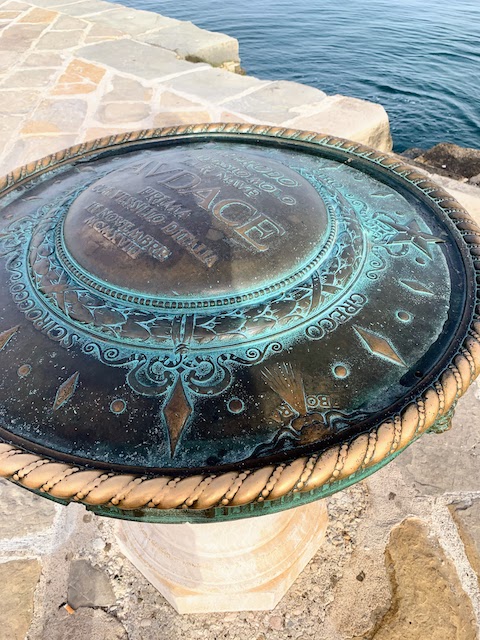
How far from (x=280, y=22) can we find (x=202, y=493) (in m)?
10.8

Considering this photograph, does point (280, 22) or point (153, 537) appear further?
point (280, 22)

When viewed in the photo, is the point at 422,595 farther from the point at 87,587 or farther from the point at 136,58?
the point at 136,58

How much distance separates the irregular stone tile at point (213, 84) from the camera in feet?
12.3

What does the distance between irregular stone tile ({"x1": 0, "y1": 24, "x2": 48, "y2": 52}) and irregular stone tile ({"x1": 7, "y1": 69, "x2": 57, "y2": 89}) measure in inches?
28.2

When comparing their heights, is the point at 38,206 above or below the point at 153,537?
above

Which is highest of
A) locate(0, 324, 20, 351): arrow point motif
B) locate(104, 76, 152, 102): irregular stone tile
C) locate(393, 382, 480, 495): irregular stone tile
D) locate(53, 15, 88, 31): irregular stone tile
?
locate(53, 15, 88, 31): irregular stone tile

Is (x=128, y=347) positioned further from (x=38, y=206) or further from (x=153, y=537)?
(x=153, y=537)

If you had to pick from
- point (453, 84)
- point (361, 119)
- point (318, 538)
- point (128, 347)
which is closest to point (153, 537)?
point (318, 538)

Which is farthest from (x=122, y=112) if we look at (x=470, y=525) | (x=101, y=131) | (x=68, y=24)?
(x=470, y=525)

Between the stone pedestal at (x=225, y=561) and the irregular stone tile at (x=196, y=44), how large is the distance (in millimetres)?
4533

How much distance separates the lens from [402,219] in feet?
4.13

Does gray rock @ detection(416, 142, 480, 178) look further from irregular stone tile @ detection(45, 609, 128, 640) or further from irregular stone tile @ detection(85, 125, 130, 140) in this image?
irregular stone tile @ detection(45, 609, 128, 640)

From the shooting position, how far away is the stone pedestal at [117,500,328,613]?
4.94 ft

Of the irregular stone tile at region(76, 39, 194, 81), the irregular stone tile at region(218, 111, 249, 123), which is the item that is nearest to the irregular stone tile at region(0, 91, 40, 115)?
the irregular stone tile at region(76, 39, 194, 81)
